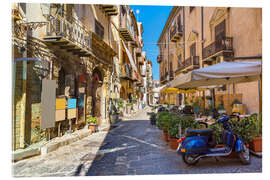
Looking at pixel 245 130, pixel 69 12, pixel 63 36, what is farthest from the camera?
pixel 69 12

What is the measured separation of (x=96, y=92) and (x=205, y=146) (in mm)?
8637

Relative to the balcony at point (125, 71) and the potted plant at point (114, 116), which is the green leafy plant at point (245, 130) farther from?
the balcony at point (125, 71)

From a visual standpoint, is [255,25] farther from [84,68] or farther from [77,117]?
[77,117]

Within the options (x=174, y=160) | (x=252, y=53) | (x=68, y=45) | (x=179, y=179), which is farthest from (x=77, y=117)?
(x=252, y=53)

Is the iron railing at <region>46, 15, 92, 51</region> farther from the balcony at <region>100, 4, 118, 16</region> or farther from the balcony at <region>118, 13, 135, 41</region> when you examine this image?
the balcony at <region>118, 13, 135, 41</region>

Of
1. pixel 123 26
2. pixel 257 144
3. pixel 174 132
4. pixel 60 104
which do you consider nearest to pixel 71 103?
pixel 60 104

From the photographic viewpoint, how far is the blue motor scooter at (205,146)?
3992mm

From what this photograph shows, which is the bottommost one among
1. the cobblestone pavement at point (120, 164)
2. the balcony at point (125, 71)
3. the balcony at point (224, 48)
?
the cobblestone pavement at point (120, 164)

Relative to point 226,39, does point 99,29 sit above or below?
above

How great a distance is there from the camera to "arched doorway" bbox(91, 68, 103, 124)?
11.3 m

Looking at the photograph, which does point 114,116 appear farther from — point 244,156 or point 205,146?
point 244,156

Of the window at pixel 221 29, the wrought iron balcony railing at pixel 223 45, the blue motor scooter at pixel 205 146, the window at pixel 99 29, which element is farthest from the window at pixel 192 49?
the blue motor scooter at pixel 205 146

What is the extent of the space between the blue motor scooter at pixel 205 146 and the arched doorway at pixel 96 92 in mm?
7853

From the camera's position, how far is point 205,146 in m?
4.04
